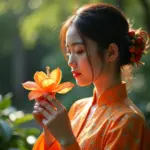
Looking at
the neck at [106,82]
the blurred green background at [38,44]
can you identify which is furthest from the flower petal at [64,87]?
the blurred green background at [38,44]

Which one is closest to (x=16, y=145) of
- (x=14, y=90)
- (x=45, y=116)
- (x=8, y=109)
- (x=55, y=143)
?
(x=8, y=109)

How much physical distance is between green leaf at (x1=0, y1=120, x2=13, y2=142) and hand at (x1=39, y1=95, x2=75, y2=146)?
1.23 m

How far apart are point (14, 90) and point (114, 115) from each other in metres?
14.8

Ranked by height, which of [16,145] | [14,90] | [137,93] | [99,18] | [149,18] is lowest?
[14,90]

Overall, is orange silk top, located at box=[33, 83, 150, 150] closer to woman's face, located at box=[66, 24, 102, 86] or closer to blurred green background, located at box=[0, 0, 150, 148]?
woman's face, located at box=[66, 24, 102, 86]

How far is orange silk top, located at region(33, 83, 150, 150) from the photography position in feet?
5.40

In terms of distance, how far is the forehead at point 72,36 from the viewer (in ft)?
5.67

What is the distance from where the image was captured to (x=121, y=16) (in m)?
1.80

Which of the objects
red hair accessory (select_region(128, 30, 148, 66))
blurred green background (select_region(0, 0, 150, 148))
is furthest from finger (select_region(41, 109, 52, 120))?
blurred green background (select_region(0, 0, 150, 148))

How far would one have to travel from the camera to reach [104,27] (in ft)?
5.71

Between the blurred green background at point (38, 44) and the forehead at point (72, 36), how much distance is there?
Answer: 0.41 m

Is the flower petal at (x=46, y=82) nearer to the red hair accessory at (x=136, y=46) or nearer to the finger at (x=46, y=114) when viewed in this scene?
the finger at (x=46, y=114)

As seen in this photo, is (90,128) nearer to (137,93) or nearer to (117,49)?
(117,49)

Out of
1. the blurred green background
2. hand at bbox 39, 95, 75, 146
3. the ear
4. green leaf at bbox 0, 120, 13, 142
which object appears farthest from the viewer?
the blurred green background
